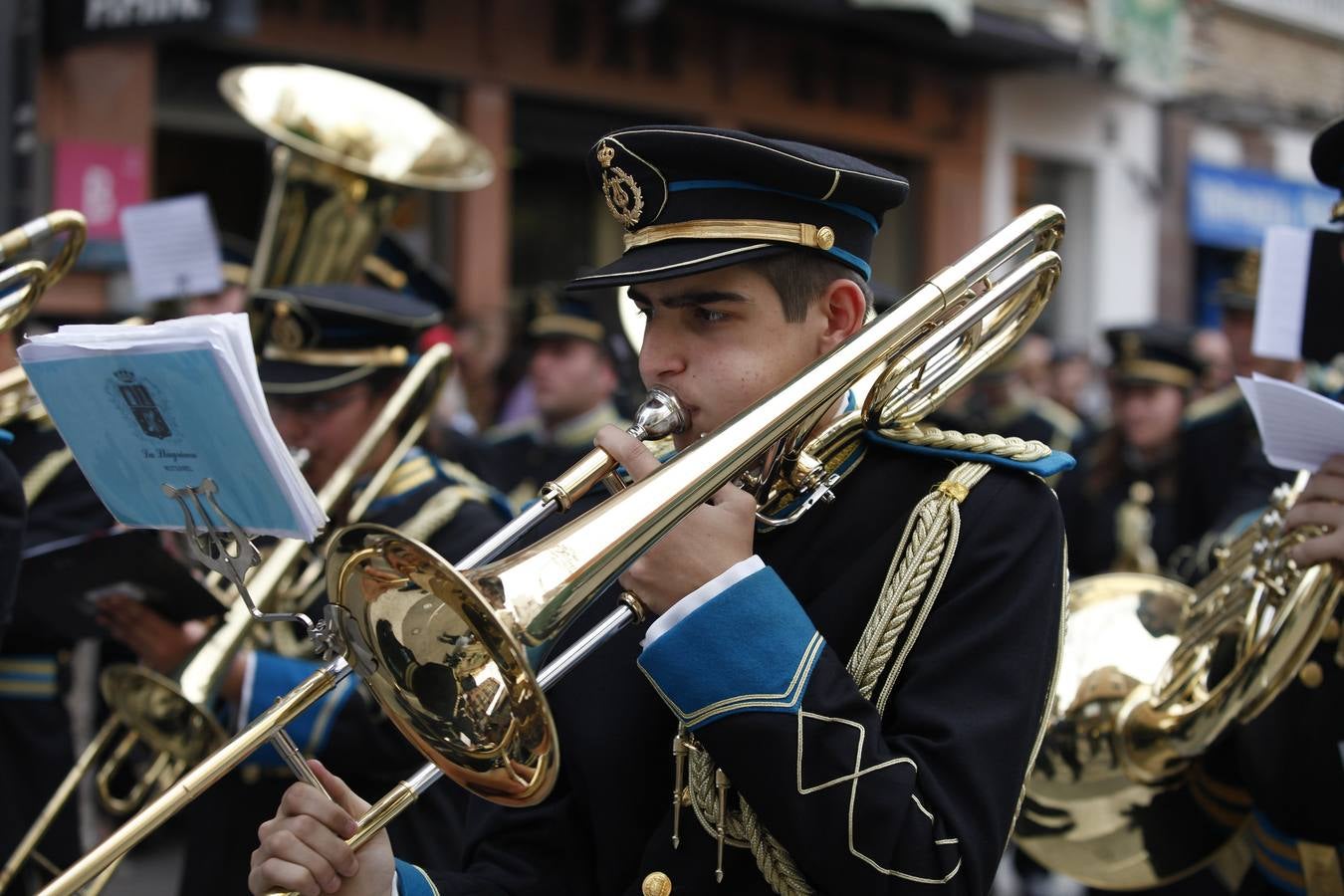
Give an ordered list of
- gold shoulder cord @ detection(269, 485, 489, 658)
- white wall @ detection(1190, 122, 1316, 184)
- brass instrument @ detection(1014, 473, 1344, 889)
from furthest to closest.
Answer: white wall @ detection(1190, 122, 1316, 184)
gold shoulder cord @ detection(269, 485, 489, 658)
brass instrument @ detection(1014, 473, 1344, 889)

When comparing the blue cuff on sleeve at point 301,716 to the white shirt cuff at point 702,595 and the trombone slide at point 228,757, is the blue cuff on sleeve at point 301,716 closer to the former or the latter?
the trombone slide at point 228,757

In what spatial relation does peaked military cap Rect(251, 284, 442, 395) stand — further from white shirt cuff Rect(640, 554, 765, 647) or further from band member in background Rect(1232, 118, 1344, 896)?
band member in background Rect(1232, 118, 1344, 896)

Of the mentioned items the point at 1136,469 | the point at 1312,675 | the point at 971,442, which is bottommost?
the point at 1136,469

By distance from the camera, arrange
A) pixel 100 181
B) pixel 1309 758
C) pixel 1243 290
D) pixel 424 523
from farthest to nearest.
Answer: pixel 100 181
pixel 1243 290
pixel 424 523
pixel 1309 758

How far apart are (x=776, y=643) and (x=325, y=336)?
2.20 metres

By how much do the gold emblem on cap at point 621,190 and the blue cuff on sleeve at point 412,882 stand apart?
3.12ft

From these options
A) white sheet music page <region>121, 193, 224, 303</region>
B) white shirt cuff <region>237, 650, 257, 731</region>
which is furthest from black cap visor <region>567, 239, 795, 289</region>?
white sheet music page <region>121, 193, 224, 303</region>

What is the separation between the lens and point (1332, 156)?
302 centimetres

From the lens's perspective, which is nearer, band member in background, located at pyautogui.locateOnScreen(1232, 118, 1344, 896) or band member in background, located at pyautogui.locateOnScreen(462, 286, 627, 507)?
band member in background, located at pyautogui.locateOnScreen(1232, 118, 1344, 896)

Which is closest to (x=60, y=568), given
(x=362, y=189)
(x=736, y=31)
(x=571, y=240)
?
(x=362, y=189)

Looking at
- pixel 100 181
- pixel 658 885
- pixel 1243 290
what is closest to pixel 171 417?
pixel 658 885

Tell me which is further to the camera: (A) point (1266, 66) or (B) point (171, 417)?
(A) point (1266, 66)

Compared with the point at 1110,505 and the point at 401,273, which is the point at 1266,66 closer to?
the point at 1110,505

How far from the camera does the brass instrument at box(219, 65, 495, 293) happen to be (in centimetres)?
492
